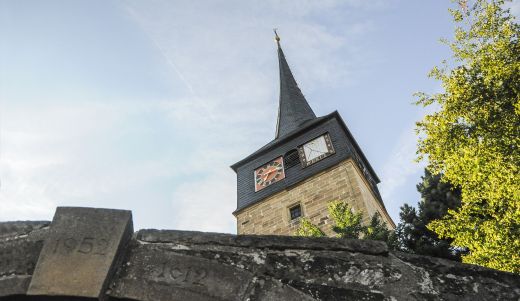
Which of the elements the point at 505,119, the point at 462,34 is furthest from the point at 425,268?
the point at 462,34

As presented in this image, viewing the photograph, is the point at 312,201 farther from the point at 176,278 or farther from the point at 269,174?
the point at 176,278

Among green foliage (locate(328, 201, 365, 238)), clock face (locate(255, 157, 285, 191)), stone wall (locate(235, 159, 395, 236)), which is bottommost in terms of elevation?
green foliage (locate(328, 201, 365, 238))

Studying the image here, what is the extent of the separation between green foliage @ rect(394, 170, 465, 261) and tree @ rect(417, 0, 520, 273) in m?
2.54

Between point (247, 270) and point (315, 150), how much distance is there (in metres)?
17.5

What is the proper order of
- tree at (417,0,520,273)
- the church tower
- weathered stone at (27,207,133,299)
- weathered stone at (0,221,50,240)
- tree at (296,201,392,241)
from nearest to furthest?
weathered stone at (27,207,133,299) → weathered stone at (0,221,50,240) → tree at (417,0,520,273) → tree at (296,201,392,241) → the church tower

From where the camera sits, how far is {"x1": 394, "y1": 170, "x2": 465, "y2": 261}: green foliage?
10.7 meters

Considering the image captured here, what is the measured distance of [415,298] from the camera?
1742mm

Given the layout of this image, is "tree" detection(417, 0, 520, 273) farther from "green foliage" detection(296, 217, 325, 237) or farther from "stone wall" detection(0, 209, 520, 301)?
"stone wall" detection(0, 209, 520, 301)

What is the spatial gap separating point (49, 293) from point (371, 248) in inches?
54.7

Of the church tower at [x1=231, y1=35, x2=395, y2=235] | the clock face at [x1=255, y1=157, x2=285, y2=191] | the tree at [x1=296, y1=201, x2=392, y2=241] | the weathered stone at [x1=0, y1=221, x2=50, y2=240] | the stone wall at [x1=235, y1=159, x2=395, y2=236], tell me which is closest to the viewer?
the weathered stone at [x1=0, y1=221, x2=50, y2=240]

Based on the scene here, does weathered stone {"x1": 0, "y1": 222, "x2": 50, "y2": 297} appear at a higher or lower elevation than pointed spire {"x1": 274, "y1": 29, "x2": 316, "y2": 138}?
lower


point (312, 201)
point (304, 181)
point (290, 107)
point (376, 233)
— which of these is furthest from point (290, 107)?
point (376, 233)

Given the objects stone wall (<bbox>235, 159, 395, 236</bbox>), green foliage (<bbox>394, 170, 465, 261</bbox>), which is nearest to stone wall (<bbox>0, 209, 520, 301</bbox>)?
green foliage (<bbox>394, 170, 465, 261</bbox>)

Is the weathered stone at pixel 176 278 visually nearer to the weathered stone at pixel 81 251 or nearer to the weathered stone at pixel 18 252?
the weathered stone at pixel 81 251
